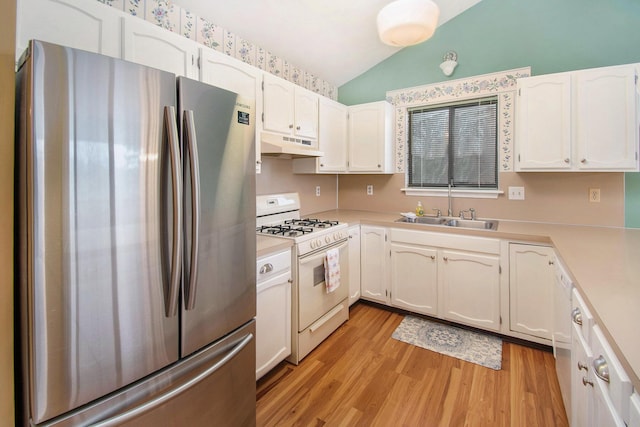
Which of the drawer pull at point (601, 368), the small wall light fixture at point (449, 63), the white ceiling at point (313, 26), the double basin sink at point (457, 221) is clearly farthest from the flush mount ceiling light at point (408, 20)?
the drawer pull at point (601, 368)

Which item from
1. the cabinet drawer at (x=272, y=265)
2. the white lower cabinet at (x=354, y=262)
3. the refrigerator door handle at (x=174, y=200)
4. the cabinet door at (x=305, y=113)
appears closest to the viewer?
the refrigerator door handle at (x=174, y=200)

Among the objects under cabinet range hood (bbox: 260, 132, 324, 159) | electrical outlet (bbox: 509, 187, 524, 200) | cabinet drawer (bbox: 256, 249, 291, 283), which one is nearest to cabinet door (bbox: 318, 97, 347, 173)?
under cabinet range hood (bbox: 260, 132, 324, 159)

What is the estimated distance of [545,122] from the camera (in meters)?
2.38

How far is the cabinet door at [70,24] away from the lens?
1.18 metres

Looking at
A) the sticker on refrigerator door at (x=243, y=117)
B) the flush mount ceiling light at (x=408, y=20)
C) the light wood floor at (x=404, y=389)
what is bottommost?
the light wood floor at (x=404, y=389)

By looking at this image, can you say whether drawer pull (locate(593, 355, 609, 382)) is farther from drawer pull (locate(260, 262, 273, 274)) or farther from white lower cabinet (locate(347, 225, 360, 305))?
white lower cabinet (locate(347, 225, 360, 305))

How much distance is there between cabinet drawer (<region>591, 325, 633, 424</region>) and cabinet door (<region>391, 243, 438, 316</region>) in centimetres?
164

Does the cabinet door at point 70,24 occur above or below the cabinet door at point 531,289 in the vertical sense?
above

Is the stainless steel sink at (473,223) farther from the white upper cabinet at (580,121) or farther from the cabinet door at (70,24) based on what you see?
the cabinet door at (70,24)

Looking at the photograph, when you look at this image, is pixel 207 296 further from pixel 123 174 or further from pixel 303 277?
pixel 303 277

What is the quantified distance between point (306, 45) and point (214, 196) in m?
2.17

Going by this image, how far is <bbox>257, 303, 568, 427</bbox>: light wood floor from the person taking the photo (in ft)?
5.59

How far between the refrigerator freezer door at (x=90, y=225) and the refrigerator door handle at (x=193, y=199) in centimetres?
8

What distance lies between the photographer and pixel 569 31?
2.54m
